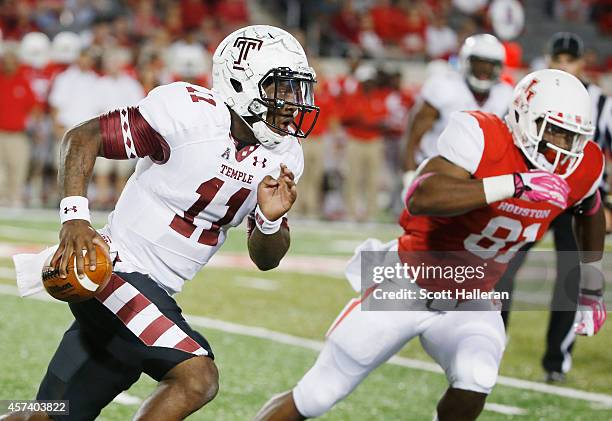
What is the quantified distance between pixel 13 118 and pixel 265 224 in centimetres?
978

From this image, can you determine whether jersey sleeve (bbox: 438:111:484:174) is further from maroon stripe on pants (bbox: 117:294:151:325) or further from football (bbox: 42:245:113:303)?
football (bbox: 42:245:113:303)

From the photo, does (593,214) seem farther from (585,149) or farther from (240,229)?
(240,229)

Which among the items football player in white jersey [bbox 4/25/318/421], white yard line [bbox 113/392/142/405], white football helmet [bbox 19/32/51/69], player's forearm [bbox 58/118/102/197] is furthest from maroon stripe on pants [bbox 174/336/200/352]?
white football helmet [bbox 19/32/51/69]

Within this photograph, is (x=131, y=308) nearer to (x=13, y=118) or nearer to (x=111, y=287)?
(x=111, y=287)

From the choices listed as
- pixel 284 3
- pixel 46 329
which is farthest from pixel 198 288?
pixel 284 3

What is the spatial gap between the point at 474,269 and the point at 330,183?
10525 mm

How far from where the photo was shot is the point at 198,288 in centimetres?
840

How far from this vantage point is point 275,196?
11.6 feet

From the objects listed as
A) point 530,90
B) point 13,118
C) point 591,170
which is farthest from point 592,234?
point 13,118

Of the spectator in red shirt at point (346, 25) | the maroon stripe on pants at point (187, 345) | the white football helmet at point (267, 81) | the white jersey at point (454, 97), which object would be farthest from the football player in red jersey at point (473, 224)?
the spectator in red shirt at point (346, 25)

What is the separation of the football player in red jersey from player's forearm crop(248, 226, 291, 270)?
1.64 ft

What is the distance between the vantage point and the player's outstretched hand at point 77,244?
10.5ft

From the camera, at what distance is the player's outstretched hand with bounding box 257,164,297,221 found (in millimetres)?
3521

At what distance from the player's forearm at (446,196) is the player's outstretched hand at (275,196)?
25.3 inches
